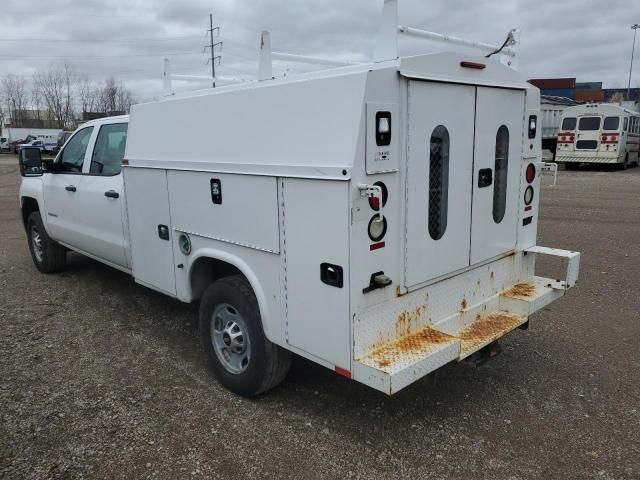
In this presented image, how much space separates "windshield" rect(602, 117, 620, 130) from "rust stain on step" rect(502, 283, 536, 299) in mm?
21564

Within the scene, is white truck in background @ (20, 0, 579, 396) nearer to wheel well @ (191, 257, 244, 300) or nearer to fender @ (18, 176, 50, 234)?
wheel well @ (191, 257, 244, 300)

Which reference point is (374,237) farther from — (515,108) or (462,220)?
(515,108)

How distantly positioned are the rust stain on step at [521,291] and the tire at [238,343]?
1.75 m

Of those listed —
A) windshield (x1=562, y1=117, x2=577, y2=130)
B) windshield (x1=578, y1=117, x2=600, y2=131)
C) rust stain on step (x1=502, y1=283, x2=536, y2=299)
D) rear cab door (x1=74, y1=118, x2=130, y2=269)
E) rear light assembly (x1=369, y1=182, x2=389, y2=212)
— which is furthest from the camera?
windshield (x1=562, y1=117, x2=577, y2=130)

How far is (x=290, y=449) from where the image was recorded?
3.38m

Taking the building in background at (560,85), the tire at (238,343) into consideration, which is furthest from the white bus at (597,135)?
the building in background at (560,85)

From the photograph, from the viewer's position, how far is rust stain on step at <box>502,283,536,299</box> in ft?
13.7

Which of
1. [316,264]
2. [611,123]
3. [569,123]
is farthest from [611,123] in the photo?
[316,264]

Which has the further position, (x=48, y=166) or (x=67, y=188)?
(x=48, y=166)

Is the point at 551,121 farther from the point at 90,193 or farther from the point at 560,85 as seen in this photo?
the point at 560,85

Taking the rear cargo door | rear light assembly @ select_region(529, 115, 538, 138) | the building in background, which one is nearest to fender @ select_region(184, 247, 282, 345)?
rear light assembly @ select_region(529, 115, 538, 138)

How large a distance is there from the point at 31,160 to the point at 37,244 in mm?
1374

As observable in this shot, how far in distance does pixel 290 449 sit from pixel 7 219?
454 inches

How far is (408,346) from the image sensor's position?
3291mm
